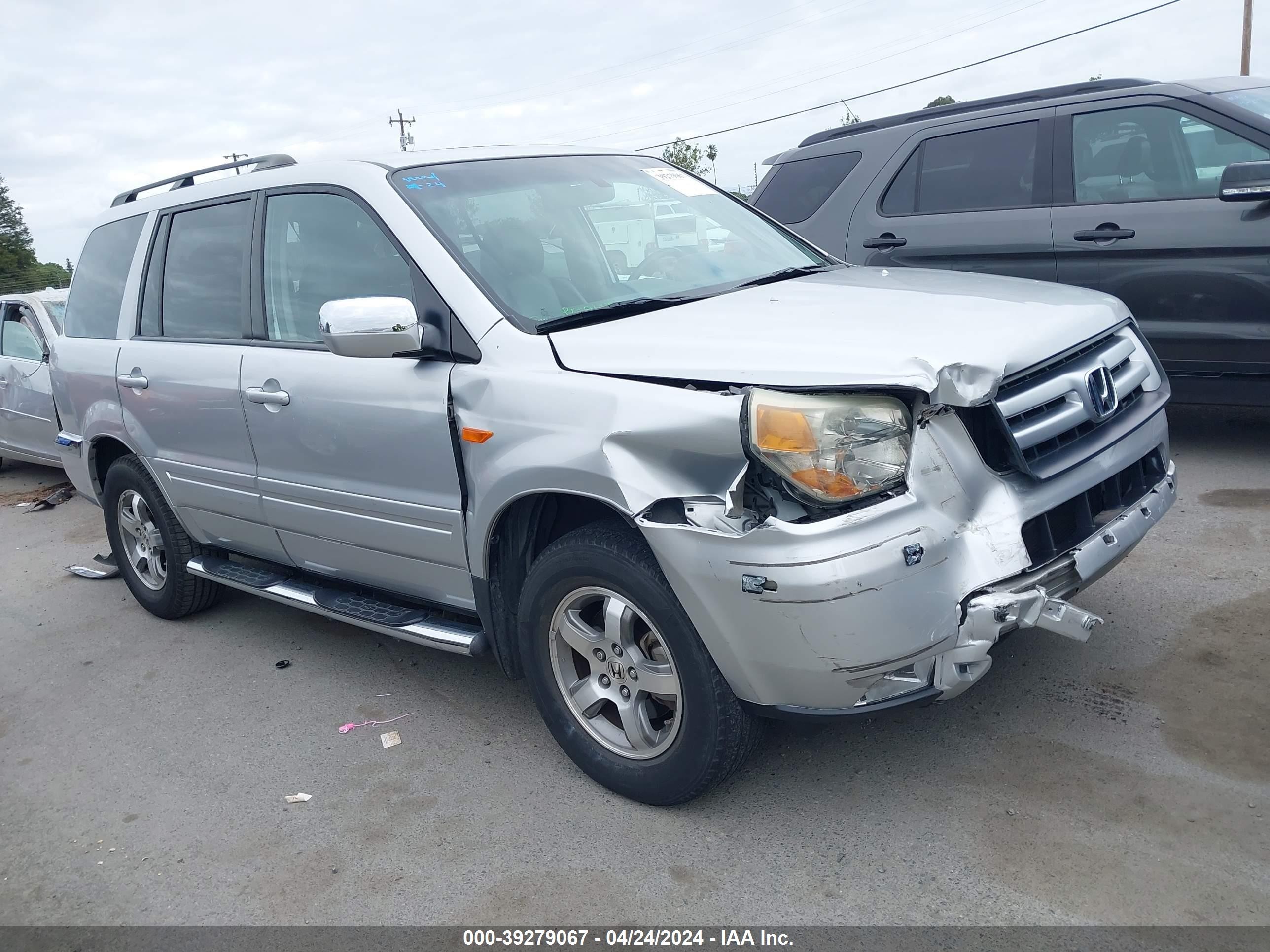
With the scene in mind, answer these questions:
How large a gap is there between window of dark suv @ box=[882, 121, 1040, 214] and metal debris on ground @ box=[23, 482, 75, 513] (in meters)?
6.65

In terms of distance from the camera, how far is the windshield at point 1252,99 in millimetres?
5316

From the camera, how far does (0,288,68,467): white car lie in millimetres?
8203

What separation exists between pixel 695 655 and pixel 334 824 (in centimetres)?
134

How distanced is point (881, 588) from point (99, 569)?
538 cm

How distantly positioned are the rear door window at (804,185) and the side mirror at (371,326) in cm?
412

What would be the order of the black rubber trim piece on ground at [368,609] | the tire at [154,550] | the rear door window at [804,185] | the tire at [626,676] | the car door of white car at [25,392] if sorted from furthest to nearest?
the car door of white car at [25,392] < the rear door window at [804,185] < the tire at [154,550] < the black rubber trim piece on ground at [368,609] < the tire at [626,676]

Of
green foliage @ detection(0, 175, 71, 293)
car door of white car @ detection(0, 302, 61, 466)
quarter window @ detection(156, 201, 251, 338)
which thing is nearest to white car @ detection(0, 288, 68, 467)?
car door of white car @ detection(0, 302, 61, 466)

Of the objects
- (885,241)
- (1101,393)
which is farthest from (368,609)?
(885,241)

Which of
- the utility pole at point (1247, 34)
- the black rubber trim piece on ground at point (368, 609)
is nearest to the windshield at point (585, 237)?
the black rubber trim piece on ground at point (368, 609)

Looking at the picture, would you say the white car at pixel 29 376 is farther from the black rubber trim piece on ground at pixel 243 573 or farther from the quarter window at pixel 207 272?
the black rubber trim piece on ground at pixel 243 573

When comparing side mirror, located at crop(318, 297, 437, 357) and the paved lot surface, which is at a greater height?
side mirror, located at crop(318, 297, 437, 357)

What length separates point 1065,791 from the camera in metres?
2.90

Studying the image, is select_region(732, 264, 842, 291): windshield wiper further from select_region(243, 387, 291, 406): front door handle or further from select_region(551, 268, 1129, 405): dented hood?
select_region(243, 387, 291, 406): front door handle

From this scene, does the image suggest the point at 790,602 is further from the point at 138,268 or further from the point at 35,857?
the point at 138,268
